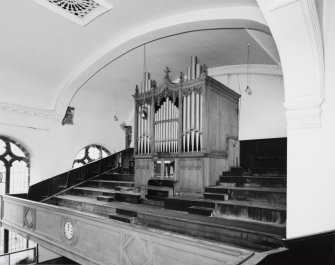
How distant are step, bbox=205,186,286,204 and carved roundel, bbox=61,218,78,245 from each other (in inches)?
109

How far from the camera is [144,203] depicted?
629 cm

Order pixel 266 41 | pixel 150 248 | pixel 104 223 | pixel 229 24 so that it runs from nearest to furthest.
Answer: pixel 150 248 → pixel 104 223 → pixel 229 24 → pixel 266 41

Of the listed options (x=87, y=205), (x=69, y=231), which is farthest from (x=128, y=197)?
(x=69, y=231)

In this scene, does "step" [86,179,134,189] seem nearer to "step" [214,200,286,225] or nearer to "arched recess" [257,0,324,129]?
"step" [214,200,286,225]

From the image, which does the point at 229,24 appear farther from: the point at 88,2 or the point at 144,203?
the point at 144,203

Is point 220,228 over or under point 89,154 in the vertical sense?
under

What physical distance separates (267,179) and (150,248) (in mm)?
2676

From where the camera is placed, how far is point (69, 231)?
5.48 metres

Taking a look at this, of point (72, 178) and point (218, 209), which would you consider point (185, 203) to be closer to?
point (218, 209)

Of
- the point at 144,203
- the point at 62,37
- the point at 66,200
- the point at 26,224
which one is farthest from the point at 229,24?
the point at 26,224

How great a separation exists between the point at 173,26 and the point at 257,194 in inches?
140

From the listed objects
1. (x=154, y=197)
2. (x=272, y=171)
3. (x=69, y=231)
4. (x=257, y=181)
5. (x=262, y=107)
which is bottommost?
(x=69, y=231)

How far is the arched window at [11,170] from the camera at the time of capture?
27.5 feet

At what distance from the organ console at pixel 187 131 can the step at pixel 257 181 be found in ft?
0.97
